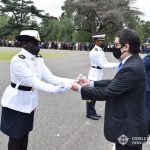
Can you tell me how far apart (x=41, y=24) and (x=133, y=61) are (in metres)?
85.0

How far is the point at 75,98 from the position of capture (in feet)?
37.4

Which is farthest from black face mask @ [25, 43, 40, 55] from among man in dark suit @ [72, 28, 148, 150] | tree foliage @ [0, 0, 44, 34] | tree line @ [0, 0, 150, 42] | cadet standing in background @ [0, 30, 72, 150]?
tree foliage @ [0, 0, 44, 34]

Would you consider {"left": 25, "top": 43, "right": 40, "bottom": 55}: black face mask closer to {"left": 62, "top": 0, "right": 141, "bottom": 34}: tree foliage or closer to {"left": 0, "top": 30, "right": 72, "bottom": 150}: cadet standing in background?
{"left": 0, "top": 30, "right": 72, "bottom": 150}: cadet standing in background

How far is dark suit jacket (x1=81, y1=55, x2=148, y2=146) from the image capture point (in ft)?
12.3

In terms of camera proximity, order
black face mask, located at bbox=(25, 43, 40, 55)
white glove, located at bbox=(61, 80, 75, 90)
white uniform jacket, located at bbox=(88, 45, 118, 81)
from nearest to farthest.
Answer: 1. white glove, located at bbox=(61, 80, 75, 90)
2. black face mask, located at bbox=(25, 43, 40, 55)
3. white uniform jacket, located at bbox=(88, 45, 118, 81)

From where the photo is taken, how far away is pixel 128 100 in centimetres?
380

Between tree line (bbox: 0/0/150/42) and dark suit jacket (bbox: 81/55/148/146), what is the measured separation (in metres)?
69.1

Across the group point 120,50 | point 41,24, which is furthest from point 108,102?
point 41,24

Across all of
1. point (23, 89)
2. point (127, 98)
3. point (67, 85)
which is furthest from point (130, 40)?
point (23, 89)

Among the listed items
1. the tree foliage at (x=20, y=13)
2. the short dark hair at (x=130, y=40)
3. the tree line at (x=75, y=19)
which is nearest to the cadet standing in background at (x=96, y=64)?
the short dark hair at (x=130, y=40)

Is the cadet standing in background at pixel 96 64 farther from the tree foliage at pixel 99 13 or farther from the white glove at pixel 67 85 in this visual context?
the tree foliage at pixel 99 13

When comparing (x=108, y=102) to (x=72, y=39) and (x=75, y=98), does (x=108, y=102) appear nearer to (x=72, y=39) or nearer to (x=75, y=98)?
(x=75, y=98)

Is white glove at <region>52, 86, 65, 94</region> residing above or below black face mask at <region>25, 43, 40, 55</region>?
below

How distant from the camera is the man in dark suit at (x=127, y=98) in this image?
12.3 feet
